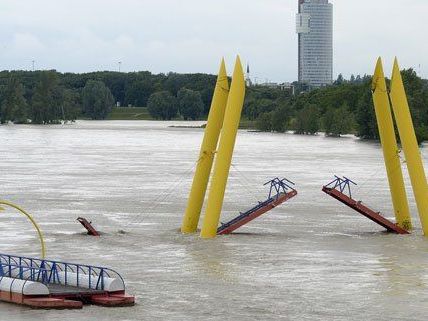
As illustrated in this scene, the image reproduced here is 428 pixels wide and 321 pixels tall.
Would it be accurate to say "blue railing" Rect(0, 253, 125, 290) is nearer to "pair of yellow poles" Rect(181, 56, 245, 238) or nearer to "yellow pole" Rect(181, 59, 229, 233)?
"pair of yellow poles" Rect(181, 56, 245, 238)

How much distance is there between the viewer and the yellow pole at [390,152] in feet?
158

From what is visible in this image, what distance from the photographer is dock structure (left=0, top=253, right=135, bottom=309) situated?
30.6 metres

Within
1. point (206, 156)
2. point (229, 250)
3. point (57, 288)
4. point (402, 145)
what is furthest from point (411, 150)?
point (57, 288)

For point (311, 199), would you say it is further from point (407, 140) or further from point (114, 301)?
point (114, 301)

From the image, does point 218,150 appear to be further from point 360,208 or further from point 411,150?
point 411,150

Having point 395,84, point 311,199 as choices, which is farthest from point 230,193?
point 395,84

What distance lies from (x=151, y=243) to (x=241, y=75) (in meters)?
6.69

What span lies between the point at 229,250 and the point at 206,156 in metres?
5.23

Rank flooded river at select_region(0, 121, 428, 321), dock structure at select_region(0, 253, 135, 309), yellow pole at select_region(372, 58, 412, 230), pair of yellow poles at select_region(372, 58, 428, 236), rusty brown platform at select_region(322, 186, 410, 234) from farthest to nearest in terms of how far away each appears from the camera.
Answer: yellow pole at select_region(372, 58, 412, 230) < rusty brown platform at select_region(322, 186, 410, 234) < pair of yellow poles at select_region(372, 58, 428, 236) < flooded river at select_region(0, 121, 428, 321) < dock structure at select_region(0, 253, 135, 309)

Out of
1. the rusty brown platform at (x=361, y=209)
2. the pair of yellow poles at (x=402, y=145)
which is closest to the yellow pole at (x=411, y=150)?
the pair of yellow poles at (x=402, y=145)

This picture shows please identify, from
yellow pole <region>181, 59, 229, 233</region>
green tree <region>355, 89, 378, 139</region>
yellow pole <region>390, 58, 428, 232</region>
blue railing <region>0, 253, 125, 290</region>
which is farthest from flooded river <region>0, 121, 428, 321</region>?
green tree <region>355, 89, 378, 139</region>

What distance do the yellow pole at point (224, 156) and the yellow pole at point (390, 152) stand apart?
6.01 m

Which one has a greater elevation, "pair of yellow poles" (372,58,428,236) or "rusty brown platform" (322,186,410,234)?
"pair of yellow poles" (372,58,428,236)

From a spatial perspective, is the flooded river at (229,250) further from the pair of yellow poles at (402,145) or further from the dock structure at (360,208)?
the pair of yellow poles at (402,145)
